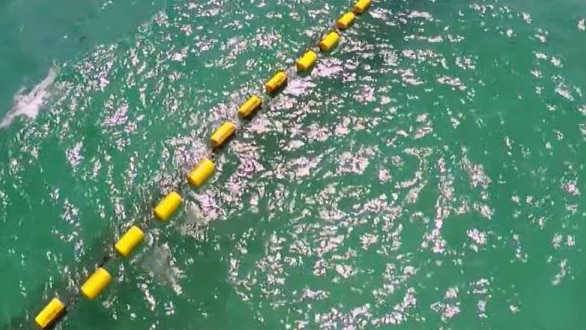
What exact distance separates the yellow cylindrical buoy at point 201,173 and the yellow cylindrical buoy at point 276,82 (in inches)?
85.2

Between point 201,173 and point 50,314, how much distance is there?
143 inches

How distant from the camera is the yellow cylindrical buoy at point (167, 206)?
42.3 ft

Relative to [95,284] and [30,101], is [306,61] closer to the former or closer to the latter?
[30,101]

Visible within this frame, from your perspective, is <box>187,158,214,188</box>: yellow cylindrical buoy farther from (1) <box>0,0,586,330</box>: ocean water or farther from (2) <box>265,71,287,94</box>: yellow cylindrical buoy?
(2) <box>265,71,287,94</box>: yellow cylindrical buoy

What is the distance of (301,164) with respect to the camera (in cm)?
1377

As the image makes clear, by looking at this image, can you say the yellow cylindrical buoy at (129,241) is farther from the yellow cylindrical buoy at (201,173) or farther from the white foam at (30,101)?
the white foam at (30,101)

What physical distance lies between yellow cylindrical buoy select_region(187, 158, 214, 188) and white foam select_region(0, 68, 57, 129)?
144 inches

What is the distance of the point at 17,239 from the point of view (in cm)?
1288

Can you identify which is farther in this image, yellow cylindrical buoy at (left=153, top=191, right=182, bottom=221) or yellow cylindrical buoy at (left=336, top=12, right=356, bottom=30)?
yellow cylindrical buoy at (left=336, top=12, right=356, bottom=30)

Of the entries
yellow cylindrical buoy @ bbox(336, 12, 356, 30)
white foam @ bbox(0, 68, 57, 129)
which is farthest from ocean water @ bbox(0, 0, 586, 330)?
yellow cylindrical buoy @ bbox(336, 12, 356, 30)

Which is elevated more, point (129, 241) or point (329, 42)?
point (329, 42)

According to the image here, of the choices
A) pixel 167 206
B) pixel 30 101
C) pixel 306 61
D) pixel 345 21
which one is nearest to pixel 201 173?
pixel 167 206

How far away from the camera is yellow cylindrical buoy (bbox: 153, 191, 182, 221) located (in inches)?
508

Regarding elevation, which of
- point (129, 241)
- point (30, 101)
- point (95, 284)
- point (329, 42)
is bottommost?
point (95, 284)
